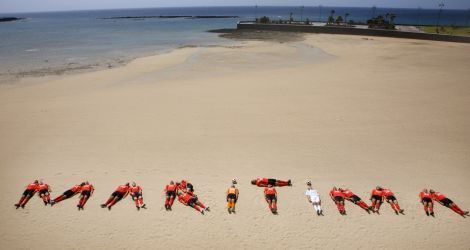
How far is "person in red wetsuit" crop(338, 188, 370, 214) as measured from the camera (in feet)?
38.3

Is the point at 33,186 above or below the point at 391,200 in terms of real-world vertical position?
above

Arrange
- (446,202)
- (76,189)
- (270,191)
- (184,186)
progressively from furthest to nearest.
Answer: (184,186), (76,189), (270,191), (446,202)

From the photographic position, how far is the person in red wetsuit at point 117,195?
11906 mm

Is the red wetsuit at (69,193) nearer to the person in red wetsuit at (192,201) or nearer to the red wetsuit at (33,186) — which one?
the red wetsuit at (33,186)

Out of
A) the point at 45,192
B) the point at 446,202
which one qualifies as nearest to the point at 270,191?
the point at 446,202

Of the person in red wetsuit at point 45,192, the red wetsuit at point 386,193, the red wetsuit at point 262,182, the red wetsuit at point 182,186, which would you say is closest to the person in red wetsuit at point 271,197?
the red wetsuit at point 262,182

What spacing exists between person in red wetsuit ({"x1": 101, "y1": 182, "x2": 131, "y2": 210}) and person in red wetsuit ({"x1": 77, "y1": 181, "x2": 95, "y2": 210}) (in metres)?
0.77

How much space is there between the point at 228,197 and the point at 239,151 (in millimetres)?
4252

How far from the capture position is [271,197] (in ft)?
39.4

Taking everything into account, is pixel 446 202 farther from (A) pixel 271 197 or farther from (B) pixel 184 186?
(B) pixel 184 186

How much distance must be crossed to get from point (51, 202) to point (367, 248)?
11289 millimetres

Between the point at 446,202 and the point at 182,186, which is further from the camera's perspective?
the point at 182,186

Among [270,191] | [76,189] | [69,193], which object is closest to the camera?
[270,191]

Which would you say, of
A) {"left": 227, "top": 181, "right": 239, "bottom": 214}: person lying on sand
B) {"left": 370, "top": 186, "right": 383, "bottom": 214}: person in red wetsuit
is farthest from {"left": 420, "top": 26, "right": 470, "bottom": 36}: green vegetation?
{"left": 227, "top": 181, "right": 239, "bottom": 214}: person lying on sand
